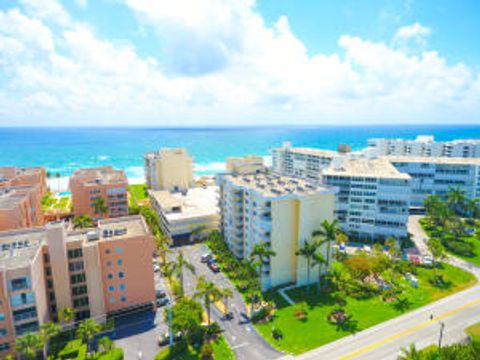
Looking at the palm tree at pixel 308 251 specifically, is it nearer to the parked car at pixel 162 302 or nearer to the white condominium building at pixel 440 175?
the parked car at pixel 162 302

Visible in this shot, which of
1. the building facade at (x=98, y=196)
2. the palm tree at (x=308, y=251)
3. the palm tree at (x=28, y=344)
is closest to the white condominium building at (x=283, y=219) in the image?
the palm tree at (x=308, y=251)

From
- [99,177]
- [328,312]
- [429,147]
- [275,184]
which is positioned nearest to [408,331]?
[328,312]

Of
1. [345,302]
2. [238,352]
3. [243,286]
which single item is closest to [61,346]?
[238,352]

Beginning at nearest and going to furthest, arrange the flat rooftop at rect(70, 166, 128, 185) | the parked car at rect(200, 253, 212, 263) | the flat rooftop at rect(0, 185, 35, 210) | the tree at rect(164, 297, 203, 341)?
the tree at rect(164, 297, 203, 341), the flat rooftop at rect(0, 185, 35, 210), the parked car at rect(200, 253, 212, 263), the flat rooftop at rect(70, 166, 128, 185)

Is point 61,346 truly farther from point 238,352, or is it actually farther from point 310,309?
point 310,309

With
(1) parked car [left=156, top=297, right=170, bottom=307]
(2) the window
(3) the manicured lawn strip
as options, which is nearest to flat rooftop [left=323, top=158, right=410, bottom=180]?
(3) the manicured lawn strip

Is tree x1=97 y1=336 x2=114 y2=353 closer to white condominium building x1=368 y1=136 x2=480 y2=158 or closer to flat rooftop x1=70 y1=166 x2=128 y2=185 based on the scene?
flat rooftop x1=70 y1=166 x2=128 y2=185

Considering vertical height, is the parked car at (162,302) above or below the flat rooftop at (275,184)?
below

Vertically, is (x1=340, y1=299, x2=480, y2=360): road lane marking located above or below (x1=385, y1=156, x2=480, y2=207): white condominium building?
below
